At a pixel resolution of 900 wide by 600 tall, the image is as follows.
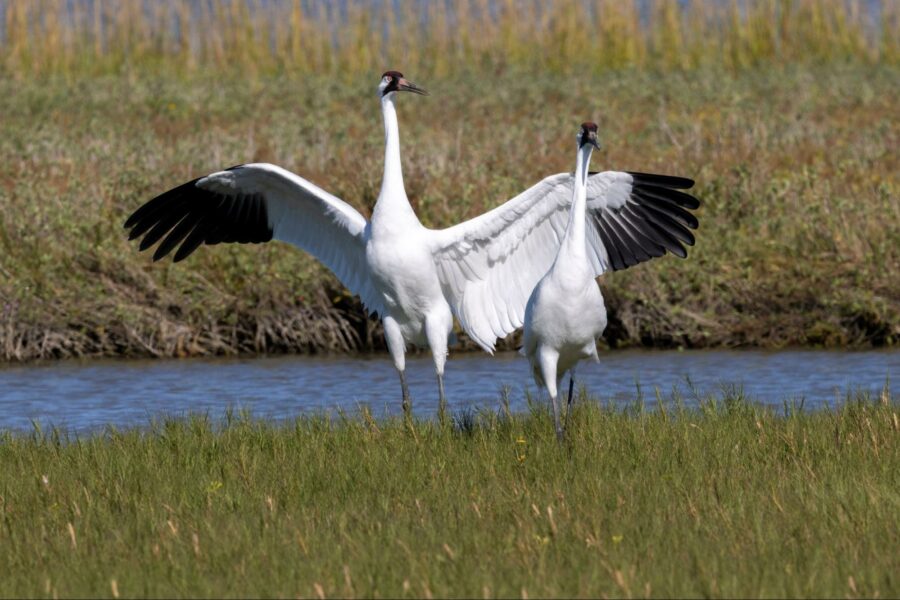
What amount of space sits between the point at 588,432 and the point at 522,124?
374 inches

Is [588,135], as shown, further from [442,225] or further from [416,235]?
[442,225]

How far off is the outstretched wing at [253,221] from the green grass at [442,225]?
1920 mm

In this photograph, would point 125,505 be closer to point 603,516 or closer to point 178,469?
point 178,469

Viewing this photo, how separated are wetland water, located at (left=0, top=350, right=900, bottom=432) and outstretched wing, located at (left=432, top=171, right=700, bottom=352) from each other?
0.71 metres

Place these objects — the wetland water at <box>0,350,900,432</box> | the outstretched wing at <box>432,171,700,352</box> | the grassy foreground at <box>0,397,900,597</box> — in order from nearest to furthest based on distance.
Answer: the grassy foreground at <box>0,397,900,597</box>
the outstretched wing at <box>432,171,700,352</box>
the wetland water at <box>0,350,900,432</box>

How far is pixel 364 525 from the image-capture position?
5688 mm

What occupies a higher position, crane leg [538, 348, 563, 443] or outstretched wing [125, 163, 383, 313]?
outstretched wing [125, 163, 383, 313]

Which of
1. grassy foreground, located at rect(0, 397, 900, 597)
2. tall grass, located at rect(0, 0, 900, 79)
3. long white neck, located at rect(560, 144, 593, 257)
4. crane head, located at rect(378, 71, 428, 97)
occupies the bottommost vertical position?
grassy foreground, located at rect(0, 397, 900, 597)

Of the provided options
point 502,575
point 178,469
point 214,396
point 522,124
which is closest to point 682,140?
point 522,124

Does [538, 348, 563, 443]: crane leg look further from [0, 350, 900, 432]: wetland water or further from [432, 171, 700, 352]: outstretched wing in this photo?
[0, 350, 900, 432]: wetland water

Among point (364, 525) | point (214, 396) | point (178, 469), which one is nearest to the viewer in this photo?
point (364, 525)

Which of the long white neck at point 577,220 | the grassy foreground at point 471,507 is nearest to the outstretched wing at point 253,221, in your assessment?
the grassy foreground at point 471,507

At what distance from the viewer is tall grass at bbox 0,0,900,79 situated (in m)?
20.6

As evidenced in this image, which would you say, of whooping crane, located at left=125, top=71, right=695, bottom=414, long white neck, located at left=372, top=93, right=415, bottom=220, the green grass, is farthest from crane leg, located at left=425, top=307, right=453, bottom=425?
the green grass
